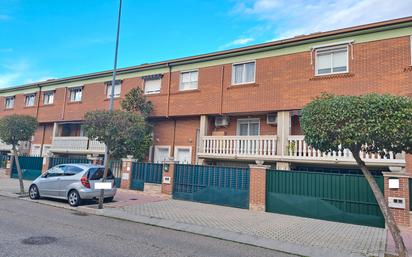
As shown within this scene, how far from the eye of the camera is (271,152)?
49.4 ft

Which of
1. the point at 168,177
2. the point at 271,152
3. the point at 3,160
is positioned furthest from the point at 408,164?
the point at 3,160

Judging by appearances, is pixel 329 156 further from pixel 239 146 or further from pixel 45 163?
pixel 45 163

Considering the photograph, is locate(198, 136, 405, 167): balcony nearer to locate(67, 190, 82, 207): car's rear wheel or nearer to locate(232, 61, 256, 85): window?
locate(232, 61, 256, 85): window

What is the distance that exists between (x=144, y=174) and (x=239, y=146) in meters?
5.11

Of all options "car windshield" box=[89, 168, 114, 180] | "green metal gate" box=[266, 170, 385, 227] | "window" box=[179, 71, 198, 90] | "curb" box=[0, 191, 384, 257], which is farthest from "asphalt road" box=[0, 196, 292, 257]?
"window" box=[179, 71, 198, 90]

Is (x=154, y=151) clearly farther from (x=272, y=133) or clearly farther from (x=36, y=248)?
(x=36, y=248)

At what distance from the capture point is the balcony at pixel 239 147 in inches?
597

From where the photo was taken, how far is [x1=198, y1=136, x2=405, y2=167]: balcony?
12.7m

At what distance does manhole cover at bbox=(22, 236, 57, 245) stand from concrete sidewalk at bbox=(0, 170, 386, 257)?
317cm

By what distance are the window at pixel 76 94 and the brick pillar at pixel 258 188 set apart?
17.0m

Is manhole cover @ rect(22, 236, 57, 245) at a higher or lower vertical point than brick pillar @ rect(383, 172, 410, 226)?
lower

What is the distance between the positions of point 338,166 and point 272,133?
3733 millimetres

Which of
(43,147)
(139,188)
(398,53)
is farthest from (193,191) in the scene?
(43,147)

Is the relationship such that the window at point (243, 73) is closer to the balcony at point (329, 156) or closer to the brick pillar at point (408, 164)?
the balcony at point (329, 156)
